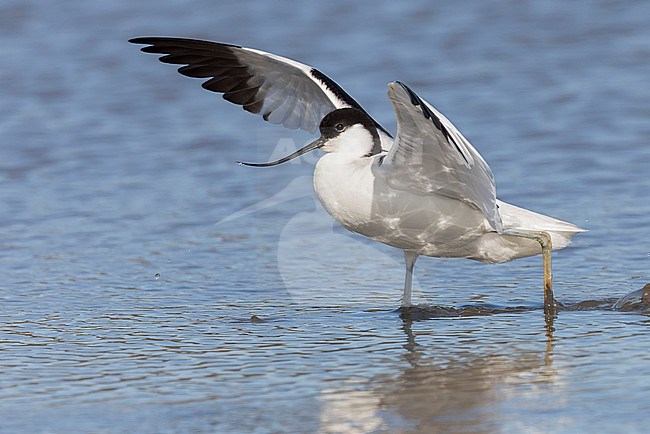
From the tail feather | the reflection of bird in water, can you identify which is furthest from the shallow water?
the tail feather

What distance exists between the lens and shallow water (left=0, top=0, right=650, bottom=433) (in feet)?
16.4

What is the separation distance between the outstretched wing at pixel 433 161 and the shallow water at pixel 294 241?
24.1 inches

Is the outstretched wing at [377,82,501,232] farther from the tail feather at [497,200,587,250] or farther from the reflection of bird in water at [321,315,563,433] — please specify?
the reflection of bird in water at [321,315,563,433]

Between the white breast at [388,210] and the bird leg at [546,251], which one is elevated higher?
the white breast at [388,210]

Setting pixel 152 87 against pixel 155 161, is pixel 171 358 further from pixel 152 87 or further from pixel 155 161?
pixel 152 87

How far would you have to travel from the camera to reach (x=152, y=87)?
12.0m

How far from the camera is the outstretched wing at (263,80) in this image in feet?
24.2

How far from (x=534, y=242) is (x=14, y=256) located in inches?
120

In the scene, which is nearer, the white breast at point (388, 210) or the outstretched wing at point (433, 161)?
the outstretched wing at point (433, 161)

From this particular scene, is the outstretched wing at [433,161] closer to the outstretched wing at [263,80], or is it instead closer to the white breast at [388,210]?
the white breast at [388,210]

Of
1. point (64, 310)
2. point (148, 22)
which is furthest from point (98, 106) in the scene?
point (64, 310)

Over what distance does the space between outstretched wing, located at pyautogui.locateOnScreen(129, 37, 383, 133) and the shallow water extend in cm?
82

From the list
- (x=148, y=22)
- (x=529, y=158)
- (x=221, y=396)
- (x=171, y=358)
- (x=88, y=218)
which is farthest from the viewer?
(x=148, y=22)

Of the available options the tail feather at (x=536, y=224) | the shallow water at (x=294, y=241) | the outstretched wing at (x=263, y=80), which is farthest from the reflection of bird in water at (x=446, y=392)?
the outstretched wing at (x=263, y=80)
